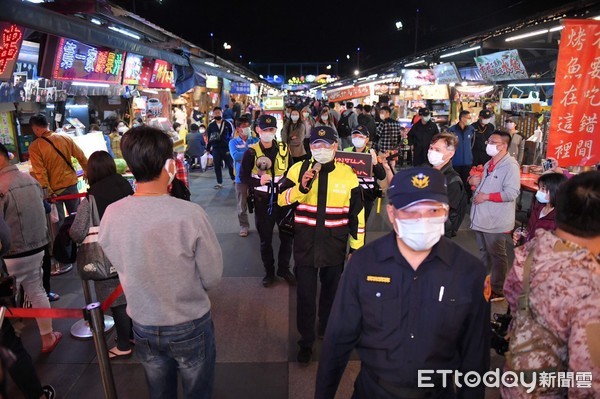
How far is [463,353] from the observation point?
2.09 metres

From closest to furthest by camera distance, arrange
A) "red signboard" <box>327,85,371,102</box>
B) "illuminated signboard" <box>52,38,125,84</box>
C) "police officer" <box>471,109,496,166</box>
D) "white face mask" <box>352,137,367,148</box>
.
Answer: "white face mask" <box>352,137,367,148</box> < "illuminated signboard" <box>52,38,125,84</box> < "police officer" <box>471,109,496,166</box> < "red signboard" <box>327,85,371,102</box>

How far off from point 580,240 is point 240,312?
13.1ft

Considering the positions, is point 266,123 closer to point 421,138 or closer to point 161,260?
point 161,260

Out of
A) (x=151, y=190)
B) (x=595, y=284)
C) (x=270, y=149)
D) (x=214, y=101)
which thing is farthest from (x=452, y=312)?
(x=214, y=101)

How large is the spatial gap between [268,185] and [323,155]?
83.1 inches

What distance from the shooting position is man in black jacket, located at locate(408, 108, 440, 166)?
36.5 ft

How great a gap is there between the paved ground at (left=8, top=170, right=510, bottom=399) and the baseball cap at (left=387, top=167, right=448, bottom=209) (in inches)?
94.3

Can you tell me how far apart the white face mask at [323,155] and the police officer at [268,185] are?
185 cm

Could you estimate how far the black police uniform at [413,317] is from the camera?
1999mm

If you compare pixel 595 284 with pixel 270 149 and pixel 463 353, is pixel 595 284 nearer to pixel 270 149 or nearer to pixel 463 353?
pixel 463 353

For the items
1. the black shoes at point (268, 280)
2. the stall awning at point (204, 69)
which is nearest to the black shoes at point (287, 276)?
the black shoes at point (268, 280)

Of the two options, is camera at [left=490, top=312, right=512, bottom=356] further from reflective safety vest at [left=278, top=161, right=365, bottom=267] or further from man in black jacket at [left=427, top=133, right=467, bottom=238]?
man in black jacket at [left=427, top=133, right=467, bottom=238]

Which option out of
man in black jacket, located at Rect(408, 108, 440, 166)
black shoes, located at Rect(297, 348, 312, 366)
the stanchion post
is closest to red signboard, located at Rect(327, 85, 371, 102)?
man in black jacket, located at Rect(408, 108, 440, 166)

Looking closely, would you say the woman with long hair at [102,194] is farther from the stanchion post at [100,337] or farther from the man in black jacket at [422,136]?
the man in black jacket at [422,136]
